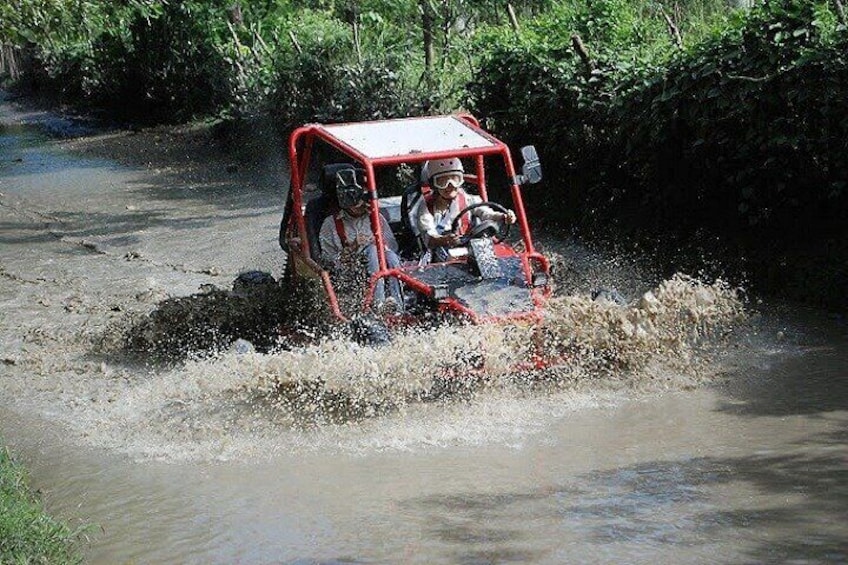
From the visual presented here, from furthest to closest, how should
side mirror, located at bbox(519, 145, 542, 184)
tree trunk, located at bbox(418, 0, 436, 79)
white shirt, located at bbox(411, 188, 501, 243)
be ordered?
tree trunk, located at bbox(418, 0, 436, 79), white shirt, located at bbox(411, 188, 501, 243), side mirror, located at bbox(519, 145, 542, 184)

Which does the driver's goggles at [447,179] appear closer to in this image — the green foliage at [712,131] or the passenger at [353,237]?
the passenger at [353,237]


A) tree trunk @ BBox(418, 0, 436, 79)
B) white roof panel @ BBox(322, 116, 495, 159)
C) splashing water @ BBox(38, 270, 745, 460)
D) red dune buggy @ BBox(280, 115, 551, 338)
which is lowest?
splashing water @ BBox(38, 270, 745, 460)

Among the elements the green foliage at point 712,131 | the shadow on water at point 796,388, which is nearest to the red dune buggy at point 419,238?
the shadow on water at point 796,388

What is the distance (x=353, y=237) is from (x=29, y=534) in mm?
3802

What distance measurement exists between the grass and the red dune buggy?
268 cm

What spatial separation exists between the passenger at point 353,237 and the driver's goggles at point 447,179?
18.2 inches

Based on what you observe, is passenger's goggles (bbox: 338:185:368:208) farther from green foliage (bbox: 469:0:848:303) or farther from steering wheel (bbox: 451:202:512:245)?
green foliage (bbox: 469:0:848:303)

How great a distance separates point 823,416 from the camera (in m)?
6.80

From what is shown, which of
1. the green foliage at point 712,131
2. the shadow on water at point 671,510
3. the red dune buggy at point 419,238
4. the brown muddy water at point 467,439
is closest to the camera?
the shadow on water at point 671,510

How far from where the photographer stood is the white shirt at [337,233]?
8445mm

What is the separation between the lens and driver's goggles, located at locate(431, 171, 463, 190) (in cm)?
844

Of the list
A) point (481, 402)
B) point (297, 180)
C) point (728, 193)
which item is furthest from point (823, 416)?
point (297, 180)

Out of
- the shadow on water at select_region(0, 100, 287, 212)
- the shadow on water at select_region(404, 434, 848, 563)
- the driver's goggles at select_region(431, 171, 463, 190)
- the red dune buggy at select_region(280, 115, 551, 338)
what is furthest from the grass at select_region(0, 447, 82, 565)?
the shadow on water at select_region(0, 100, 287, 212)

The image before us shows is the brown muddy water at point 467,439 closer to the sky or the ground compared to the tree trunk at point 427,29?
closer to the ground
